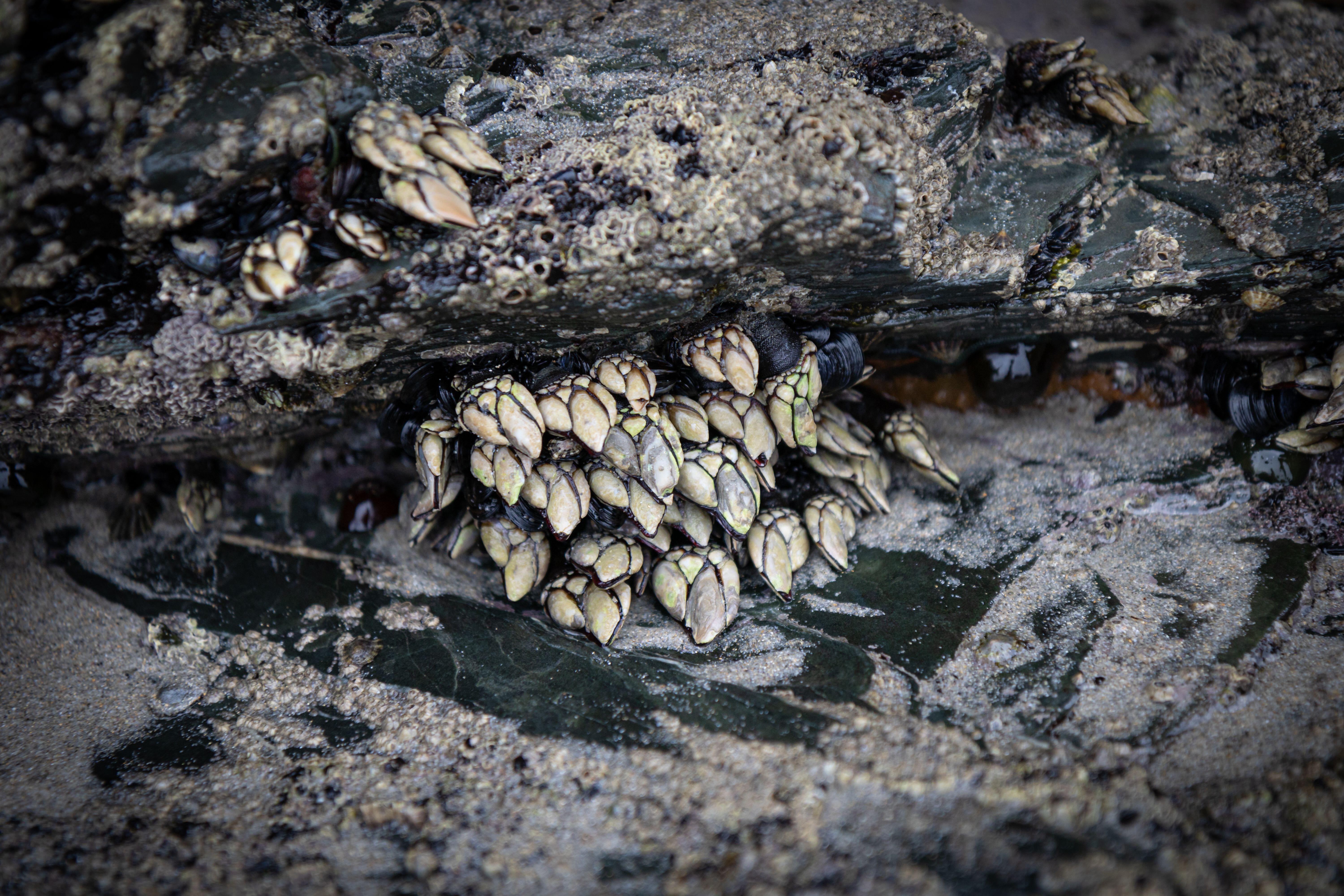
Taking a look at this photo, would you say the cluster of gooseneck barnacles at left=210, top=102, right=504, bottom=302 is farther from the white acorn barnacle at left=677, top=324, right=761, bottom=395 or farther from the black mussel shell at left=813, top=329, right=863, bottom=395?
the black mussel shell at left=813, top=329, right=863, bottom=395

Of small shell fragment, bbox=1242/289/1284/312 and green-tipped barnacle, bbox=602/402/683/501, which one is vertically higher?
small shell fragment, bbox=1242/289/1284/312

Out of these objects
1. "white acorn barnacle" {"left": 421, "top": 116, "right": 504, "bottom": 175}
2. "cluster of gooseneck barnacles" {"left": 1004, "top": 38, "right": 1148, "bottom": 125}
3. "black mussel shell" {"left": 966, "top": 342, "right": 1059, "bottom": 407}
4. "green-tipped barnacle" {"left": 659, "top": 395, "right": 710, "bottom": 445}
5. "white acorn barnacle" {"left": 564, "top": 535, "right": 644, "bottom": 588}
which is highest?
"cluster of gooseneck barnacles" {"left": 1004, "top": 38, "right": 1148, "bottom": 125}

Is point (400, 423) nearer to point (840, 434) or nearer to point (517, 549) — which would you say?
point (517, 549)

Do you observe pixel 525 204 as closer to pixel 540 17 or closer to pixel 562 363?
pixel 562 363

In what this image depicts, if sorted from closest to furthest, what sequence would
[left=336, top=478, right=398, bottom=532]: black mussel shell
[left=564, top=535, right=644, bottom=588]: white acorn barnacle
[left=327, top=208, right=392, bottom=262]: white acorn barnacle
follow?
→ [left=327, top=208, right=392, bottom=262]: white acorn barnacle → [left=564, top=535, right=644, bottom=588]: white acorn barnacle → [left=336, top=478, right=398, bottom=532]: black mussel shell

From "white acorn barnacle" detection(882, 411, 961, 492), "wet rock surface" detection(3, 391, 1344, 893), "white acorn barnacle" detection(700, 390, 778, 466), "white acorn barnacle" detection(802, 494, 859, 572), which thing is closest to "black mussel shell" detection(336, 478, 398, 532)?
"wet rock surface" detection(3, 391, 1344, 893)

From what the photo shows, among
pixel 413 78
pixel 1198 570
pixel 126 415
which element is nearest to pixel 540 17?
pixel 413 78

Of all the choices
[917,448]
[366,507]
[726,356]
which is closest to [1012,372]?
[917,448]

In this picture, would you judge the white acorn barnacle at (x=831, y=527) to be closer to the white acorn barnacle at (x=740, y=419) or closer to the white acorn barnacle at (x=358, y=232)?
the white acorn barnacle at (x=740, y=419)
